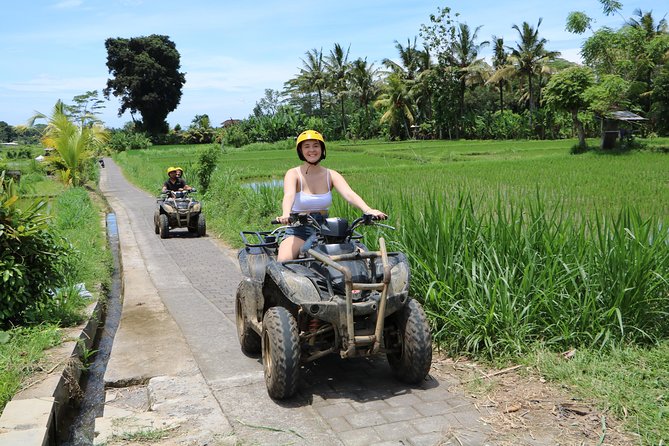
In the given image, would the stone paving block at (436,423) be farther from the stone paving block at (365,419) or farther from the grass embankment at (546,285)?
the grass embankment at (546,285)

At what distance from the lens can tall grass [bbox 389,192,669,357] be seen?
14.2 ft

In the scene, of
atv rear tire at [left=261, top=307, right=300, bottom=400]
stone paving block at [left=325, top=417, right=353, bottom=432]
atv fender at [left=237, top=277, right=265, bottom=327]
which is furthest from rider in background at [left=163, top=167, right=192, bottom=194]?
stone paving block at [left=325, top=417, right=353, bottom=432]

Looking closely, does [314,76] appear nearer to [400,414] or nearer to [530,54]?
[530,54]

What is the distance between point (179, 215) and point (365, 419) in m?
8.44

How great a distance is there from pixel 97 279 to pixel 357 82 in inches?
2049

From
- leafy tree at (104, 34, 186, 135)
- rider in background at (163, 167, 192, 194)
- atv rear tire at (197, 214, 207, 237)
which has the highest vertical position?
leafy tree at (104, 34, 186, 135)

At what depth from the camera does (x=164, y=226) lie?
1138 cm

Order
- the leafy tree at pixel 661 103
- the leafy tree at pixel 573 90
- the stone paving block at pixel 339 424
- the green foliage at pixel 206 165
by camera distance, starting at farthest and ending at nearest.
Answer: the leafy tree at pixel 661 103 → the leafy tree at pixel 573 90 → the green foliage at pixel 206 165 → the stone paving block at pixel 339 424

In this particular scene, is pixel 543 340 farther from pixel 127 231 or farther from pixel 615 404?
pixel 127 231

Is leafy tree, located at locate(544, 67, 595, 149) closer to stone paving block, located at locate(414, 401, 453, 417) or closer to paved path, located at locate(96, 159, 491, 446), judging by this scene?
paved path, located at locate(96, 159, 491, 446)

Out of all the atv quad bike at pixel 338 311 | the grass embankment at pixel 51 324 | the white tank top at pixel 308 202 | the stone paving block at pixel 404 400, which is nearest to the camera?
the atv quad bike at pixel 338 311

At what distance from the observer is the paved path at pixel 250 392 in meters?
3.44

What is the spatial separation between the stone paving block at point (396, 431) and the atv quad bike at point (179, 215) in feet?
27.9

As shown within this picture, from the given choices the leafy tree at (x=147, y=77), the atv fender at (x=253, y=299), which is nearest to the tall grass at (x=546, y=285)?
the atv fender at (x=253, y=299)
